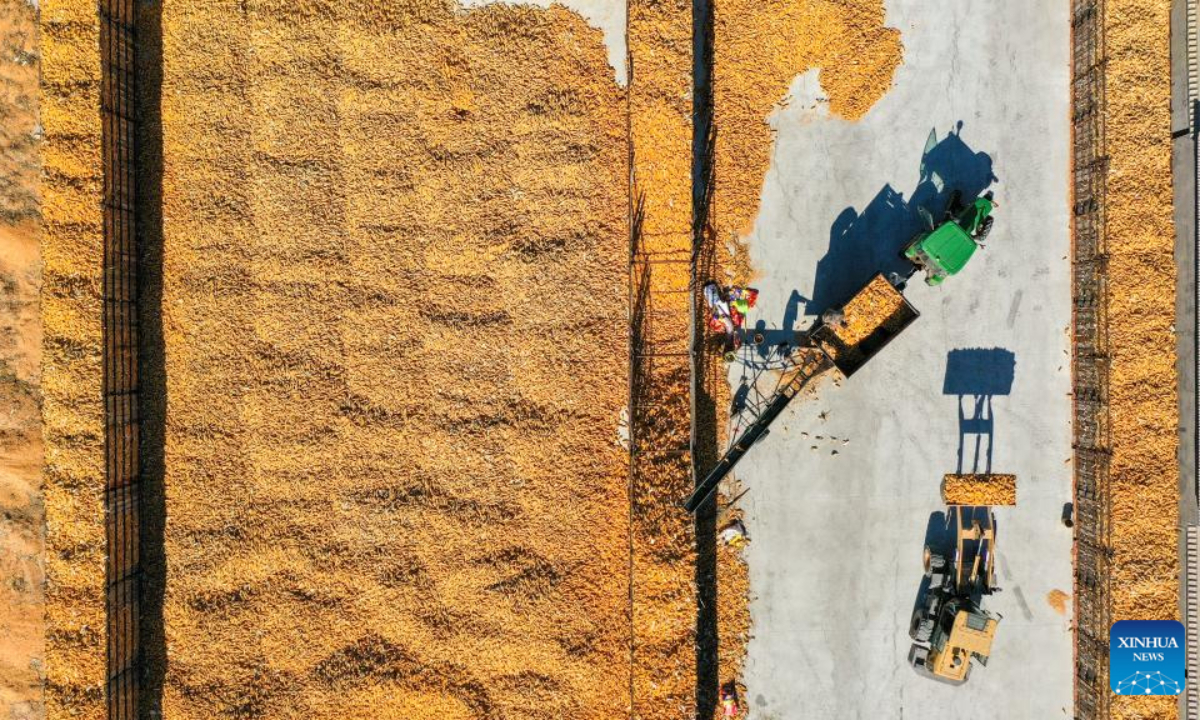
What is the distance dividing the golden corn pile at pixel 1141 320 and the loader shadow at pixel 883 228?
8.21 ft

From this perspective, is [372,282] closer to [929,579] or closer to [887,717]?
[929,579]

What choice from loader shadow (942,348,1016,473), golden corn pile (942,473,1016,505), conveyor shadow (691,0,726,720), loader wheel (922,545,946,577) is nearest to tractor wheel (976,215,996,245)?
loader shadow (942,348,1016,473)

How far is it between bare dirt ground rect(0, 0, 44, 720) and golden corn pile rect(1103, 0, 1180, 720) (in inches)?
740

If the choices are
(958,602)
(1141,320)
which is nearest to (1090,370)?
(1141,320)

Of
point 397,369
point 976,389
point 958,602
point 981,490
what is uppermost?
point 397,369

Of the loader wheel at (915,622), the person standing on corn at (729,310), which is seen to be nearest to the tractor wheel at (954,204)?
the person standing on corn at (729,310)

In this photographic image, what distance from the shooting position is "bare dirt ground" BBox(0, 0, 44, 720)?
11.6m

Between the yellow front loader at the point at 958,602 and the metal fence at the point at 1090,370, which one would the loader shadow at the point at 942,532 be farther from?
the metal fence at the point at 1090,370

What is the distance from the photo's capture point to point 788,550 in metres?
11.6

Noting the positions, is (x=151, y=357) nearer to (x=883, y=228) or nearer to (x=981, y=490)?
(x=883, y=228)

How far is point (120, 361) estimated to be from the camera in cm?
1144

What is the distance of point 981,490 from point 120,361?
15.3 metres

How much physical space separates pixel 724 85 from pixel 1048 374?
25.5 feet

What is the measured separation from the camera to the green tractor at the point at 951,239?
35.3 feet
